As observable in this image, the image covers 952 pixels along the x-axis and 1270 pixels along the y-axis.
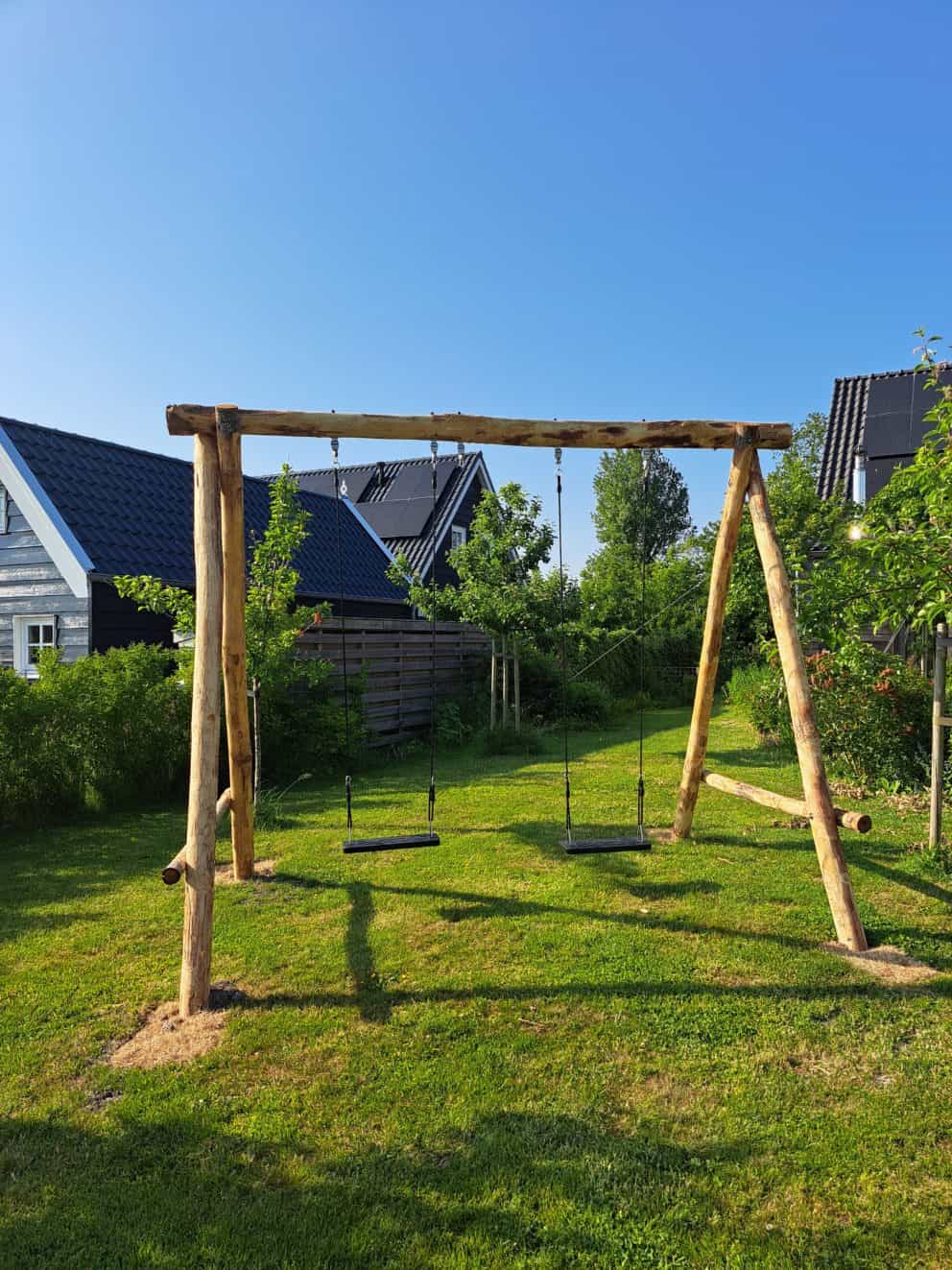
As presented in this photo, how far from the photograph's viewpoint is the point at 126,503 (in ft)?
39.7

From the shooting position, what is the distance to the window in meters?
11.1

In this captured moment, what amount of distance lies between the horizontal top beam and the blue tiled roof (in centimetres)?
567

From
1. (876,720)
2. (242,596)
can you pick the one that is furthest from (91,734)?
(876,720)

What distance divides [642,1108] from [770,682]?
28.3 feet

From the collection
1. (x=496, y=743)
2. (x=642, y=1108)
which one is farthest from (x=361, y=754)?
(x=642, y=1108)

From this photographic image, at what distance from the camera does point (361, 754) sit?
10789mm

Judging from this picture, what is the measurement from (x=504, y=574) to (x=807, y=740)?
331 inches

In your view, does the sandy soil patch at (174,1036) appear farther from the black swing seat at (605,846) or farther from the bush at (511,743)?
the bush at (511,743)

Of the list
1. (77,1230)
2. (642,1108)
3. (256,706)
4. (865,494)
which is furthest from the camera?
(865,494)

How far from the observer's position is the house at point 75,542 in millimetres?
10703

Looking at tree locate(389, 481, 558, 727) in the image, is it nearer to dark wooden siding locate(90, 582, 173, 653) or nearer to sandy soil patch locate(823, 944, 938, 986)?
dark wooden siding locate(90, 582, 173, 653)

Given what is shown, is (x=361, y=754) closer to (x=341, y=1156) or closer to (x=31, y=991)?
(x=31, y=991)

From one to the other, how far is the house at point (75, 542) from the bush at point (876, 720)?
7.10 metres

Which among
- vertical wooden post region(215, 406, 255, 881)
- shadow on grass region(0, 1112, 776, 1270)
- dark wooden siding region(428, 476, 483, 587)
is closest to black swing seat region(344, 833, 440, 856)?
vertical wooden post region(215, 406, 255, 881)
